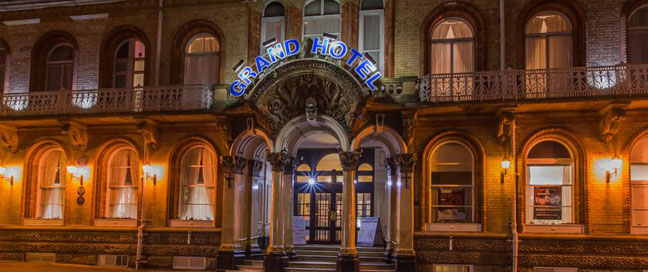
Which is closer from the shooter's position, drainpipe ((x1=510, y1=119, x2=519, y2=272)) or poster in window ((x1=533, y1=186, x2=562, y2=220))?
drainpipe ((x1=510, y1=119, x2=519, y2=272))

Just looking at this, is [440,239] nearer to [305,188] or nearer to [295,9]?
[305,188]

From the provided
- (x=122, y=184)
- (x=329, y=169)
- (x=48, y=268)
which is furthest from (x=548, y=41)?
(x=48, y=268)

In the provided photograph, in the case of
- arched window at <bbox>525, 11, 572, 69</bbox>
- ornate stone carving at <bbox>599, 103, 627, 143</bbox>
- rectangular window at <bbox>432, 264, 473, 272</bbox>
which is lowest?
rectangular window at <bbox>432, 264, 473, 272</bbox>

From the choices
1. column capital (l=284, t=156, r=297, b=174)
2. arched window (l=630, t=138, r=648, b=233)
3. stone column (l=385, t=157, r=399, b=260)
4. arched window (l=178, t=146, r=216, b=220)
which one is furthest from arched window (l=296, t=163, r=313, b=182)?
arched window (l=630, t=138, r=648, b=233)

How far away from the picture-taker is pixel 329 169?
24.5 metres

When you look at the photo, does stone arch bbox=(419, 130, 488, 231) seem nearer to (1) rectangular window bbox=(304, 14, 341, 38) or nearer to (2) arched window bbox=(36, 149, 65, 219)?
(1) rectangular window bbox=(304, 14, 341, 38)

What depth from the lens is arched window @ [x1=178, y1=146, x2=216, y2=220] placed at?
2242 centimetres

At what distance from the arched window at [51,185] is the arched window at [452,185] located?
13.3 m

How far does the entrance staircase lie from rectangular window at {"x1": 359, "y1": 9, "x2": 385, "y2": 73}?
6.15 metres

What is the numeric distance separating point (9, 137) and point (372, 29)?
1360 centimetres

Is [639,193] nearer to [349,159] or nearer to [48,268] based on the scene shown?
[349,159]

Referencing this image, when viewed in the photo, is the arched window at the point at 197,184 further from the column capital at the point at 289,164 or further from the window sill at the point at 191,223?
the column capital at the point at 289,164

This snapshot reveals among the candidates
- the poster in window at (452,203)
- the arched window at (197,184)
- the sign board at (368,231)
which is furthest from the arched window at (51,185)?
the poster in window at (452,203)

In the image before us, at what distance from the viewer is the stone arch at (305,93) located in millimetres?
19719
